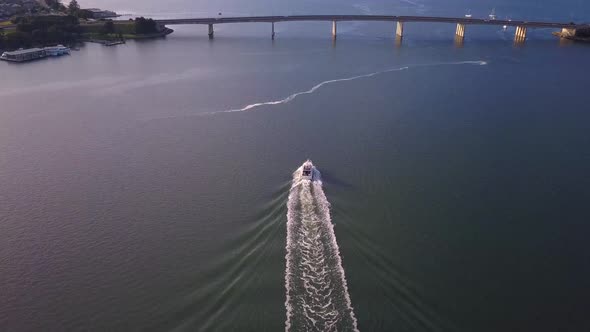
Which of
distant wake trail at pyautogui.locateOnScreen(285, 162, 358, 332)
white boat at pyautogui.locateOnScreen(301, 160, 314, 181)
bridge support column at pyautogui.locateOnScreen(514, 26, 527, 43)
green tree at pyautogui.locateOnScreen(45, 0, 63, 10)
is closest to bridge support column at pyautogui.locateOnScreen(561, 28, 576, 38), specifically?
bridge support column at pyautogui.locateOnScreen(514, 26, 527, 43)

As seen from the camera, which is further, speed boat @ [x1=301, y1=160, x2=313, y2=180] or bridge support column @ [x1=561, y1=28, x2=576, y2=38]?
bridge support column @ [x1=561, y1=28, x2=576, y2=38]

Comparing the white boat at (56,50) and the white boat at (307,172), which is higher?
the white boat at (56,50)

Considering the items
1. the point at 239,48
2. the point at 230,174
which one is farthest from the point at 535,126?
the point at 239,48

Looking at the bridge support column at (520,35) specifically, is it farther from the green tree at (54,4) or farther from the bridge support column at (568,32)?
the green tree at (54,4)

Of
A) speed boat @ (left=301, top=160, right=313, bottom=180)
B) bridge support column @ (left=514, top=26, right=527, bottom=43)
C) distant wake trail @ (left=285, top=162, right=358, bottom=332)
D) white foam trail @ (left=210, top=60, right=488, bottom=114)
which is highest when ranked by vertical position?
bridge support column @ (left=514, top=26, right=527, bottom=43)

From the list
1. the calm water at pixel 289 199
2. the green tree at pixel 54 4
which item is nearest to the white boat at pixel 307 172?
the calm water at pixel 289 199

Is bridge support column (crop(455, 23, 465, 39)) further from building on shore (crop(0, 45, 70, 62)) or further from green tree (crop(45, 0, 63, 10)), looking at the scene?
green tree (crop(45, 0, 63, 10))

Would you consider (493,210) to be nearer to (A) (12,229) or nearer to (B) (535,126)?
(B) (535,126)

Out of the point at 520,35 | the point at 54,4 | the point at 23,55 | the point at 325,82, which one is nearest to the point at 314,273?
the point at 325,82
